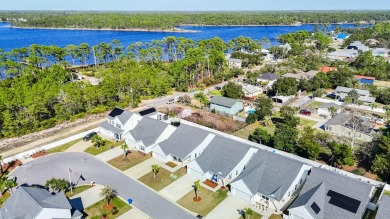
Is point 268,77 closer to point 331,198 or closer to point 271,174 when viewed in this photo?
point 271,174

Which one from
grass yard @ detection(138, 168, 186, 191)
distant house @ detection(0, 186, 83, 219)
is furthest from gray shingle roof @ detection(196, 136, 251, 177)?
distant house @ detection(0, 186, 83, 219)

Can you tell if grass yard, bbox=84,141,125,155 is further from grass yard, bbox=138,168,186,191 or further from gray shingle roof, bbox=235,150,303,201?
gray shingle roof, bbox=235,150,303,201

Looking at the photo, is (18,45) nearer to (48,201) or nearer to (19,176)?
(19,176)

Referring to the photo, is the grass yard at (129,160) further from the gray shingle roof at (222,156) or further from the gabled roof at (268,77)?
the gabled roof at (268,77)

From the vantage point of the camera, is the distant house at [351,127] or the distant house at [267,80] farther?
the distant house at [267,80]

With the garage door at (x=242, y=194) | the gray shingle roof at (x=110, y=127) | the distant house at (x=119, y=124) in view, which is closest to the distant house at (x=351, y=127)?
the garage door at (x=242, y=194)

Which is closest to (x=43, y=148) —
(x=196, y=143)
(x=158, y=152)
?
(x=158, y=152)

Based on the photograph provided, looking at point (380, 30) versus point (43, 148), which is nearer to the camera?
point (43, 148)
